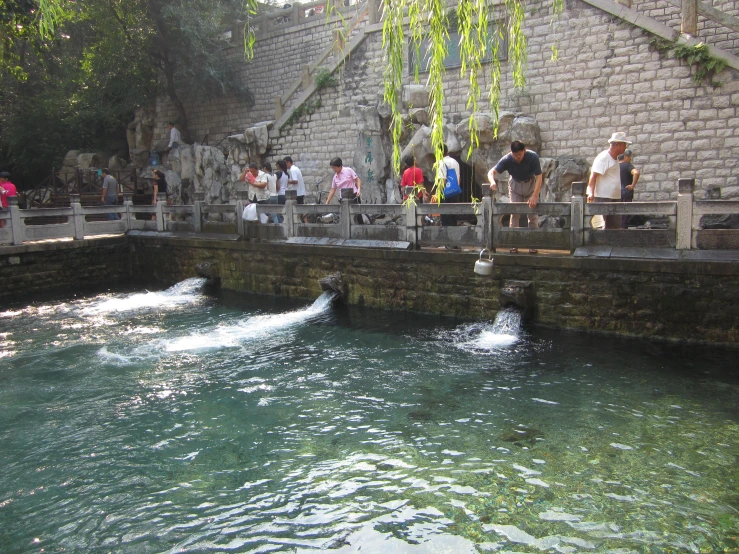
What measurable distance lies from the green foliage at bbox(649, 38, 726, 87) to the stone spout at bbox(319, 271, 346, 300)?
8661 millimetres

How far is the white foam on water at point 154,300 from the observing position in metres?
A: 12.9

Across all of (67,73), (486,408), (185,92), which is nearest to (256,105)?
(185,92)

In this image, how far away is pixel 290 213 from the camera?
42.4ft

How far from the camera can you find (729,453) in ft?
18.0

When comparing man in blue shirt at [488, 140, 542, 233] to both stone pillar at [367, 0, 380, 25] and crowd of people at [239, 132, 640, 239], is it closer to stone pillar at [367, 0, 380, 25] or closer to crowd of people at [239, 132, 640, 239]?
crowd of people at [239, 132, 640, 239]

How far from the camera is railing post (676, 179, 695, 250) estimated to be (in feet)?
26.9

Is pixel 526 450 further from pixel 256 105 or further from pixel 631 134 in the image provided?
pixel 256 105

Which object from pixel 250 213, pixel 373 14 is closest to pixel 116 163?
pixel 373 14

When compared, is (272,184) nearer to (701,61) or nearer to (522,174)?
(522,174)

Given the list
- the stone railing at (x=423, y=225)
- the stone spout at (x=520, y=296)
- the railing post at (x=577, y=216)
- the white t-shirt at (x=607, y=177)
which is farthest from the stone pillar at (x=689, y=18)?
the stone spout at (x=520, y=296)

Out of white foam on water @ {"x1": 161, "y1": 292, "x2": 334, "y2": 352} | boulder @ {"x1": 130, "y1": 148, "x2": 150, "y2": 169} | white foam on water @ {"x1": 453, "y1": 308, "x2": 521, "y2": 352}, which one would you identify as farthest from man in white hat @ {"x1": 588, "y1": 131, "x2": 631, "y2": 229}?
boulder @ {"x1": 130, "y1": 148, "x2": 150, "y2": 169}

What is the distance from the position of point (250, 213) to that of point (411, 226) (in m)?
4.26

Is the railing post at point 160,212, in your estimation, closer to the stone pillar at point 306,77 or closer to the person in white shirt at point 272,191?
the person in white shirt at point 272,191

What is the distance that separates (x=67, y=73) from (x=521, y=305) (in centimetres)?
2540
